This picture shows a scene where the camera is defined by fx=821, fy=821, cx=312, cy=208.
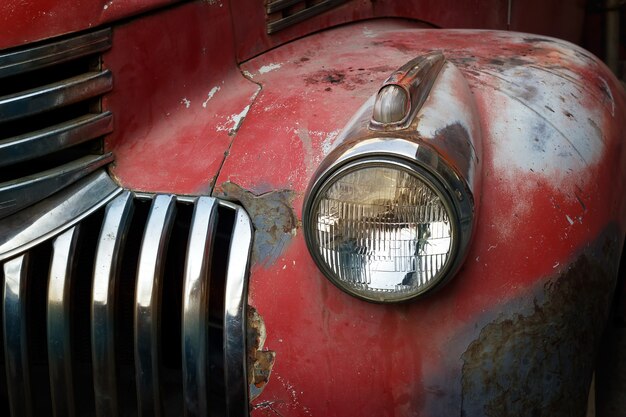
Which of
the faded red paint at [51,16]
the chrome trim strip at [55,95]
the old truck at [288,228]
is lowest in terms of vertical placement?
the old truck at [288,228]

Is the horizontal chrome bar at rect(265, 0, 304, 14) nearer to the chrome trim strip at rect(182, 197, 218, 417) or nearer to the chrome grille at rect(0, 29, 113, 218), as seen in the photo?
the chrome grille at rect(0, 29, 113, 218)

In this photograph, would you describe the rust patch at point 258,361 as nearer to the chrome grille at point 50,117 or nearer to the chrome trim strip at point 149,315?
the chrome trim strip at point 149,315

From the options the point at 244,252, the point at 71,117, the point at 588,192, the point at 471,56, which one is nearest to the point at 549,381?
the point at 588,192

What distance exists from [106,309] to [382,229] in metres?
0.58

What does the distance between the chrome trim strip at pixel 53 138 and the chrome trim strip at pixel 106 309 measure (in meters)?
0.18

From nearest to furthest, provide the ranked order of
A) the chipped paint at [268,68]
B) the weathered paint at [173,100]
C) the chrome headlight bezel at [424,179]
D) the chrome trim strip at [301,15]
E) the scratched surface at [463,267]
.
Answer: the chrome headlight bezel at [424,179] → the scratched surface at [463,267] → the weathered paint at [173,100] → the chipped paint at [268,68] → the chrome trim strip at [301,15]

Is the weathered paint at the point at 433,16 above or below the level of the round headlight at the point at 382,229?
above

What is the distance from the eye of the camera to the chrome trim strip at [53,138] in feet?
5.30

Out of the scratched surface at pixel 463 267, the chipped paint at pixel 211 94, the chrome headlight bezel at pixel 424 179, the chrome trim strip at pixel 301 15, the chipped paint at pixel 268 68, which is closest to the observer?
the chrome headlight bezel at pixel 424 179

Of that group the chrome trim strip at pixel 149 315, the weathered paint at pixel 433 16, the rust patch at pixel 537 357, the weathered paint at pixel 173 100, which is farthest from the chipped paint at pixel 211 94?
the rust patch at pixel 537 357

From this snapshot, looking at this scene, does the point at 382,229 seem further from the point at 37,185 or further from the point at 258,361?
the point at 37,185

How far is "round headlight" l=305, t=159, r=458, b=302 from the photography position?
1404mm

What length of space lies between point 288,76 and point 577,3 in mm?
2575

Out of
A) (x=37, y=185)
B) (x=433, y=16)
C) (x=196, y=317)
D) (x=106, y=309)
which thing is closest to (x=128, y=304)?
(x=106, y=309)
